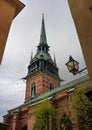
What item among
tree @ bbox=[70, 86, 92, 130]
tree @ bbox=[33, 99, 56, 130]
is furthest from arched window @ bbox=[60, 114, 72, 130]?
tree @ bbox=[70, 86, 92, 130]

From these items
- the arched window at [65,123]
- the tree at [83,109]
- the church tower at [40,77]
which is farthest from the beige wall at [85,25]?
the church tower at [40,77]

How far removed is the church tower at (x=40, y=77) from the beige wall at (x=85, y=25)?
113ft

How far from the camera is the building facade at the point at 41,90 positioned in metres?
27.3

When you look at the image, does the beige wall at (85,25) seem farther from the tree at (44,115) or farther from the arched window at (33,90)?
the arched window at (33,90)

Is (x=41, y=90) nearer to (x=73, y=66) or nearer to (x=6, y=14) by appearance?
(x=73, y=66)

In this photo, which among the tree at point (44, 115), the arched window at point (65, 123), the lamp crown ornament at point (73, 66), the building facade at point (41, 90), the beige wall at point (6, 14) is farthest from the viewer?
the building facade at point (41, 90)

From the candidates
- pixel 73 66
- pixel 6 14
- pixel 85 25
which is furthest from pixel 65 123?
pixel 85 25

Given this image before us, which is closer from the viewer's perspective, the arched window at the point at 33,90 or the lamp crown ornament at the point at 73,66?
the lamp crown ornament at the point at 73,66

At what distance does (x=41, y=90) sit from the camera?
128 feet

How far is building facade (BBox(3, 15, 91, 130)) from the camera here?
89.5 feet

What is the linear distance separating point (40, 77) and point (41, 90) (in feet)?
10.7

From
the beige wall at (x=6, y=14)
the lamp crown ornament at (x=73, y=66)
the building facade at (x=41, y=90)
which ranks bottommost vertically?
the lamp crown ornament at (x=73, y=66)

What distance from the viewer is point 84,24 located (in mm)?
4957

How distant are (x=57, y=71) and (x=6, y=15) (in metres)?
42.3
